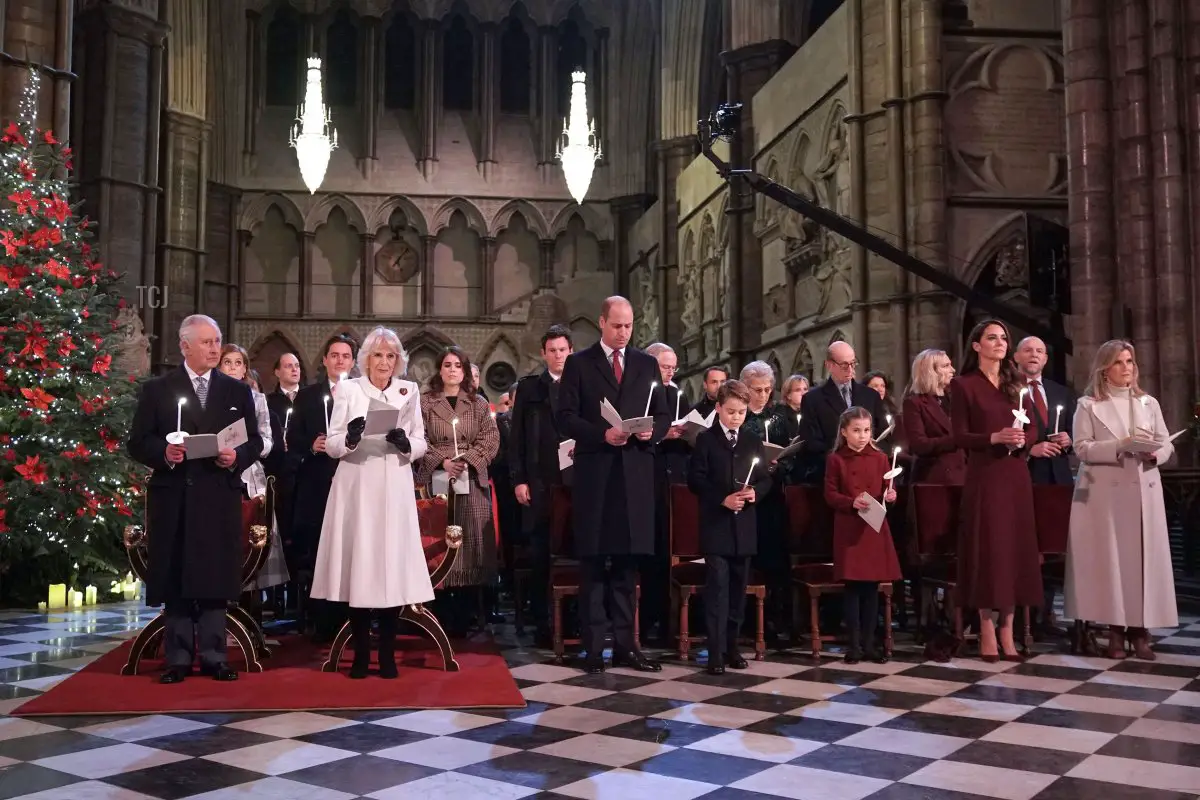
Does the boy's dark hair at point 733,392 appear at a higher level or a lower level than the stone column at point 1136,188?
lower

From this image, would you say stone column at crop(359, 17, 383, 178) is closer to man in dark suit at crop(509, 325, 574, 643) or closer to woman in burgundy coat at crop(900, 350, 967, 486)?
man in dark suit at crop(509, 325, 574, 643)

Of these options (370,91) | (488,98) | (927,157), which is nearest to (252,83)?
(370,91)

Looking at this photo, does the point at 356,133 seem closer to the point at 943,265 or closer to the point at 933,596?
the point at 943,265

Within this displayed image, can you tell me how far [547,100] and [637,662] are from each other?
2441 centimetres

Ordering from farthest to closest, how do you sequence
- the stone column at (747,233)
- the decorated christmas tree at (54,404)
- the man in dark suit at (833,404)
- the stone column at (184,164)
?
the stone column at (184,164)
the stone column at (747,233)
the decorated christmas tree at (54,404)
the man in dark suit at (833,404)

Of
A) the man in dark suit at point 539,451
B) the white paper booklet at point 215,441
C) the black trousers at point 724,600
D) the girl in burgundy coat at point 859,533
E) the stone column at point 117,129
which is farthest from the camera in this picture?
the stone column at point 117,129

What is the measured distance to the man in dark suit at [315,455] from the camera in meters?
6.52

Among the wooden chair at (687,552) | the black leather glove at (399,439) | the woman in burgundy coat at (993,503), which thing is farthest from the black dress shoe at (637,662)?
the woman in burgundy coat at (993,503)

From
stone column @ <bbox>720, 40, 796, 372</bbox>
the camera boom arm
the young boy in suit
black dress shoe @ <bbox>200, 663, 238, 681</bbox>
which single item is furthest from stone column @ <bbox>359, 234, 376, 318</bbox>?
black dress shoe @ <bbox>200, 663, 238, 681</bbox>

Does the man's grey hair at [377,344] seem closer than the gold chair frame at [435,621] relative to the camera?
Yes

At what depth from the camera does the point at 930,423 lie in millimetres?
6785

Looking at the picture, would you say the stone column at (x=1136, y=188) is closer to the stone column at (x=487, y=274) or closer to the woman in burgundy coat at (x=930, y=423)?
the woman in burgundy coat at (x=930, y=423)

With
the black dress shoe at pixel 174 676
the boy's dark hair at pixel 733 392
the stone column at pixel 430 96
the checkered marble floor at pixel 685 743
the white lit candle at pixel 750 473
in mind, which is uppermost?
the stone column at pixel 430 96

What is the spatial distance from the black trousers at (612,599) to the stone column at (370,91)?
931 inches
